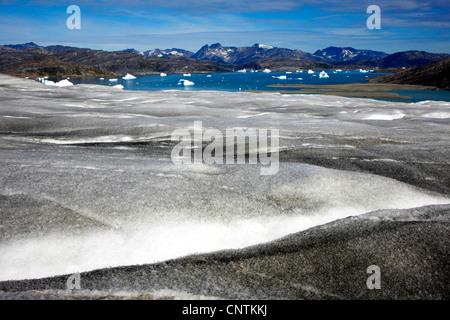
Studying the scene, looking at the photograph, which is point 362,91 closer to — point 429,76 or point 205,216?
point 429,76

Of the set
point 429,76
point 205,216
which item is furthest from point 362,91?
point 205,216

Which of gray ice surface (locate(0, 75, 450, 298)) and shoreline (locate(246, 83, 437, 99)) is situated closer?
gray ice surface (locate(0, 75, 450, 298))

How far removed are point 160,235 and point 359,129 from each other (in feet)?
35.9

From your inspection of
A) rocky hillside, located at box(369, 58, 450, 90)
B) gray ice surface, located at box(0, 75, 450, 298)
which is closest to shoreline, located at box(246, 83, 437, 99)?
rocky hillside, located at box(369, 58, 450, 90)

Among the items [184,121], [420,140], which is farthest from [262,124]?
[420,140]

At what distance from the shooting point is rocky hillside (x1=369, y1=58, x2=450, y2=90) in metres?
86.3

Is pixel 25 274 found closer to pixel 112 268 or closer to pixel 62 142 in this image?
pixel 112 268

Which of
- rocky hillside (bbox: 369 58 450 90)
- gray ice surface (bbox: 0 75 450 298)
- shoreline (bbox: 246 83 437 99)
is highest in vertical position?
rocky hillside (bbox: 369 58 450 90)

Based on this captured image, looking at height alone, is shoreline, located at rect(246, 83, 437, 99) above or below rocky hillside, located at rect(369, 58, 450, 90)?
below

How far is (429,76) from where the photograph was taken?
301 ft

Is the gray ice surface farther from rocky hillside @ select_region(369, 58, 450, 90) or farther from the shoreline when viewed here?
rocky hillside @ select_region(369, 58, 450, 90)

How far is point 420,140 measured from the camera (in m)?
12.2

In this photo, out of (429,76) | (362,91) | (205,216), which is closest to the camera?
(205,216)

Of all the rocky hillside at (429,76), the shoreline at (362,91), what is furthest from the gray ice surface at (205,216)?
the rocky hillside at (429,76)
